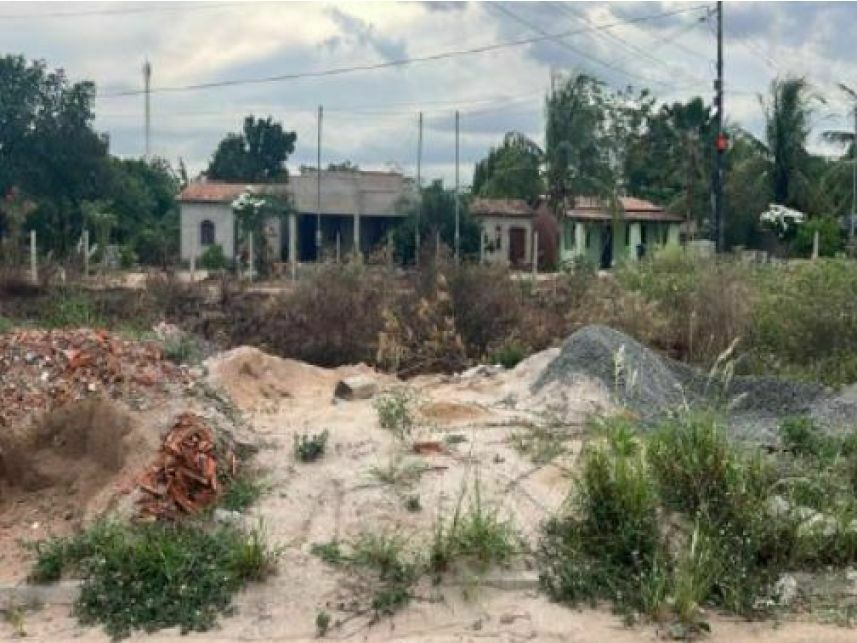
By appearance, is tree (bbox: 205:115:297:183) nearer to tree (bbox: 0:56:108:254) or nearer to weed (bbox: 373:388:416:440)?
tree (bbox: 0:56:108:254)

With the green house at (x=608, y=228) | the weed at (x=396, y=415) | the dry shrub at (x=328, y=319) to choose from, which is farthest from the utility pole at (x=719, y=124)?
the weed at (x=396, y=415)

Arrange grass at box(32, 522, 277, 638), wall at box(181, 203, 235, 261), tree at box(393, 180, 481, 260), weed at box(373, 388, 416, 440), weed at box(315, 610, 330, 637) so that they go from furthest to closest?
wall at box(181, 203, 235, 261) < tree at box(393, 180, 481, 260) < weed at box(373, 388, 416, 440) < grass at box(32, 522, 277, 638) < weed at box(315, 610, 330, 637)

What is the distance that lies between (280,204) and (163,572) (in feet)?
118

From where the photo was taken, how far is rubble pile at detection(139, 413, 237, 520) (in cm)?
702

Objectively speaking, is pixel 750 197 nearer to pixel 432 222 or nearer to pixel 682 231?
pixel 682 231

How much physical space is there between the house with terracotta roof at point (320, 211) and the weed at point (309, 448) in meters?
35.0

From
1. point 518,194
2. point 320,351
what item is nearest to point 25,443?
point 320,351

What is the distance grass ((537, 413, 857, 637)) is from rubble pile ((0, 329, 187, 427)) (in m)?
3.14

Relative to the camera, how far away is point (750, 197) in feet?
146

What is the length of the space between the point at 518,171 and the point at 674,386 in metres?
32.3

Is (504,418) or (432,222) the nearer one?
(504,418)

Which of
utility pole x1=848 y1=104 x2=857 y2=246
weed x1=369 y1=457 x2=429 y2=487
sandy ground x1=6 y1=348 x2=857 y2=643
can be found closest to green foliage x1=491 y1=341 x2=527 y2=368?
sandy ground x1=6 y1=348 x2=857 y2=643

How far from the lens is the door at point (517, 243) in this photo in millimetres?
44031

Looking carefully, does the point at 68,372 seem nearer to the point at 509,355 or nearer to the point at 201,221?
the point at 509,355
